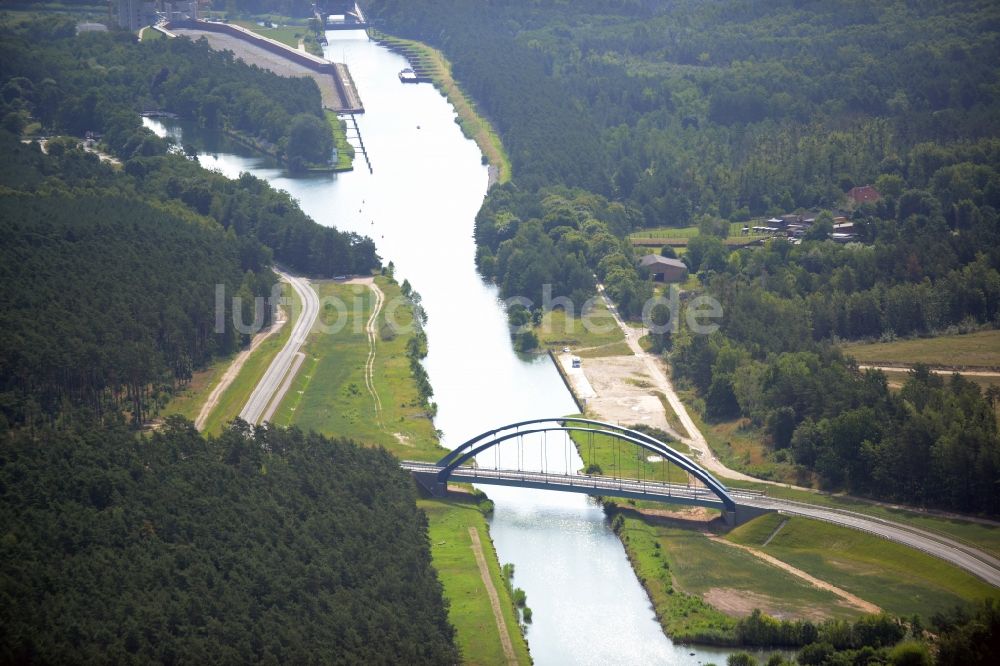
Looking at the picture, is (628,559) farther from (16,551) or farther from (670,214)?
(670,214)

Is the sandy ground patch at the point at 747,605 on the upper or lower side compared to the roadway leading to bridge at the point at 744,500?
lower

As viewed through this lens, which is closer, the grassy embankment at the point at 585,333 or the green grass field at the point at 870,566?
the green grass field at the point at 870,566

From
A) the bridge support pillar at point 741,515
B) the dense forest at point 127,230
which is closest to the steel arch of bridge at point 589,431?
the bridge support pillar at point 741,515

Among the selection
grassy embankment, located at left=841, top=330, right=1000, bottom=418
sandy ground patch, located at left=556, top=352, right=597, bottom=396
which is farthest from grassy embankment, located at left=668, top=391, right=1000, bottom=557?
grassy embankment, located at left=841, top=330, right=1000, bottom=418

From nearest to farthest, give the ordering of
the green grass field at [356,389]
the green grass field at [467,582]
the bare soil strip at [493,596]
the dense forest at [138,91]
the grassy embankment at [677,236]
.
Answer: the bare soil strip at [493,596], the green grass field at [467,582], the green grass field at [356,389], the grassy embankment at [677,236], the dense forest at [138,91]

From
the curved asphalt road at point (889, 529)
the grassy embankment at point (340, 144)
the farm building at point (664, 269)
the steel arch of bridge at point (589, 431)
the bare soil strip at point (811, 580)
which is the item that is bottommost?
the bare soil strip at point (811, 580)

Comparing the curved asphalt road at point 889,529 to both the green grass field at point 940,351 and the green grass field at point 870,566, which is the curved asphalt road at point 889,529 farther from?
the green grass field at point 940,351

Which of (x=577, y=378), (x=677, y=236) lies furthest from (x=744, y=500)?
(x=677, y=236)
